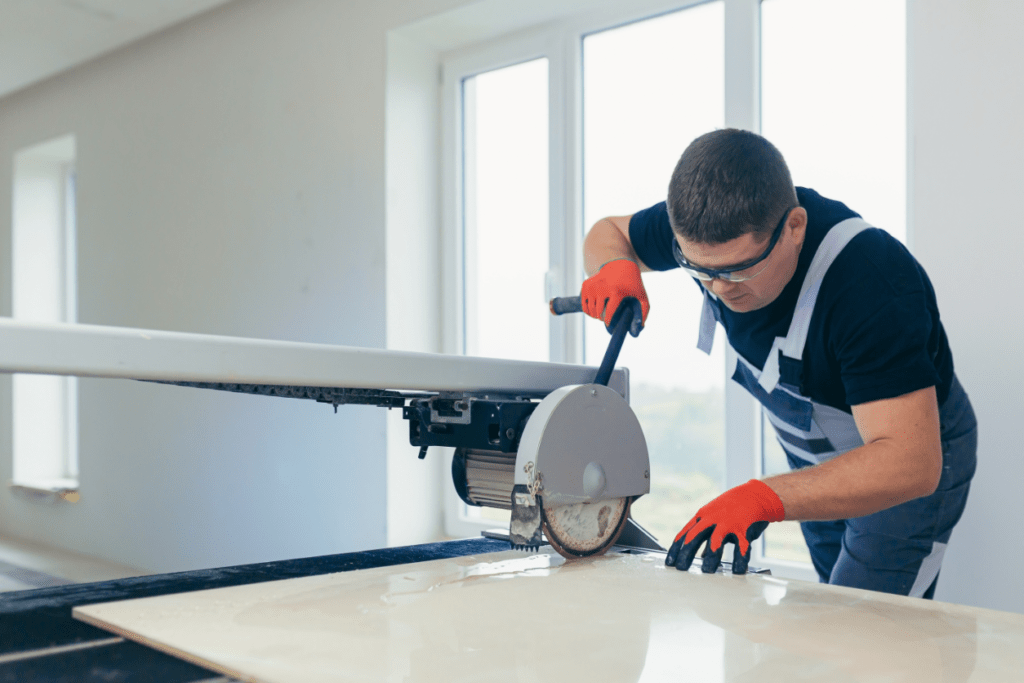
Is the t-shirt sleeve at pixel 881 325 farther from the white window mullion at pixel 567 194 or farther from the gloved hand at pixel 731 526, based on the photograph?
the white window mullion at pixel 567 194

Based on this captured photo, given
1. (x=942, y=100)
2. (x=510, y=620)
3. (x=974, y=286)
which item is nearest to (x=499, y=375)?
(x=510, y=620)

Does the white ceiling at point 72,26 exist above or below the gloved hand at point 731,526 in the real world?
above

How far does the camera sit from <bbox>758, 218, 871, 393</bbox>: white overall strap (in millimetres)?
1252

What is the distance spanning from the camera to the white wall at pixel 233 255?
2.91 m

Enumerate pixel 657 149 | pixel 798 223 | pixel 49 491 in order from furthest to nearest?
pixel 49 491 < pixel 657 149 < pixel 798 223

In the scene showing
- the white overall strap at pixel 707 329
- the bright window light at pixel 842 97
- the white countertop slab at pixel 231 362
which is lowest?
the white countertop slab at pixel 231 362

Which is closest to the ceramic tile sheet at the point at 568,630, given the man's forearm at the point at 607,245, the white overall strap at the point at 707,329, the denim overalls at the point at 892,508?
the denim overalls at the point at 892,508

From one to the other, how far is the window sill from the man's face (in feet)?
12.6

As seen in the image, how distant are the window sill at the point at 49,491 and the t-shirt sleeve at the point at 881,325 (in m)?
3.99

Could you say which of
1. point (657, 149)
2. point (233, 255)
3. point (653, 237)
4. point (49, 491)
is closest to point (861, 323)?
point (653, 237)

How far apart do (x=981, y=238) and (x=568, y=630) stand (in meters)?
1.35

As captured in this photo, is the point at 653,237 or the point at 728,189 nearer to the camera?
the point at 728,189

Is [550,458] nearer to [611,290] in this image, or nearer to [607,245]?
[611,290]

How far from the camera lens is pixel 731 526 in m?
1.08
